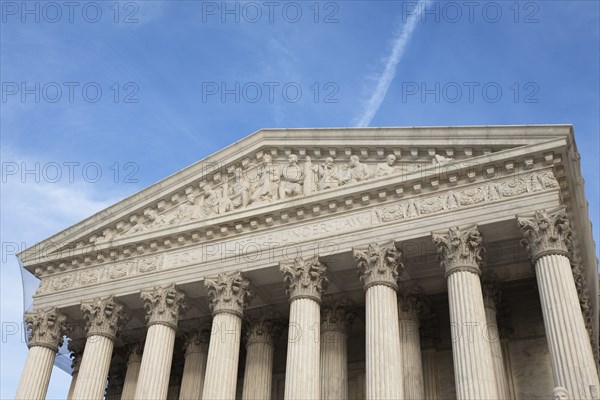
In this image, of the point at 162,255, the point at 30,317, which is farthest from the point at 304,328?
the point at 30,317

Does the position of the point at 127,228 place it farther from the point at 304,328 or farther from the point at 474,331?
the point at 474,331

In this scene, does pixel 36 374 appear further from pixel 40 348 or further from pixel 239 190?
pixel 239 190

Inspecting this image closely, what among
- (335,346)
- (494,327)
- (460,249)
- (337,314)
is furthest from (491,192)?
(335,346)

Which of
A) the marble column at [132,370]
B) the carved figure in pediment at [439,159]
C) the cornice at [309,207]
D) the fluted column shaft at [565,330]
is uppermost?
the carved figure in pediment at [439,159]

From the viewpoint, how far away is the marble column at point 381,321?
20.3 m

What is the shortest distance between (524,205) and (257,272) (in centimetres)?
919

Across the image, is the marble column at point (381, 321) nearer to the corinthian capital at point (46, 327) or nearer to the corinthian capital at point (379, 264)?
the corinthian capital at point (379, 264)

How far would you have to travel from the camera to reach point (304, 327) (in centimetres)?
2245

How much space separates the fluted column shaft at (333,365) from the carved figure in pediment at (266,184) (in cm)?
517

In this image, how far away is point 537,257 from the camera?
20.3 m

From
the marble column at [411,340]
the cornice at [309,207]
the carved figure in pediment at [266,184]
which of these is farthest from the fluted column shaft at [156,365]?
the marble column at [411,340]

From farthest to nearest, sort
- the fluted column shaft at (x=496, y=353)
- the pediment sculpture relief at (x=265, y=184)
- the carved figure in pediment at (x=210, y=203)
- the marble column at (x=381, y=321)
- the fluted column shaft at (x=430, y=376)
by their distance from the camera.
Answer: the carved figure in pediment at (x=210, y=203) → the fluted column shaft at (x=430, y=376) → the pediment sculpture relief at (x=265, y=184) → the fluted column shaft at (x=496, y=353) → the marble column at (x=381, y=321)

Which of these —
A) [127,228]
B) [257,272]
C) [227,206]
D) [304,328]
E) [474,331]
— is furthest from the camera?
[127,228]

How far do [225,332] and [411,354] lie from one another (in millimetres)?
6247
